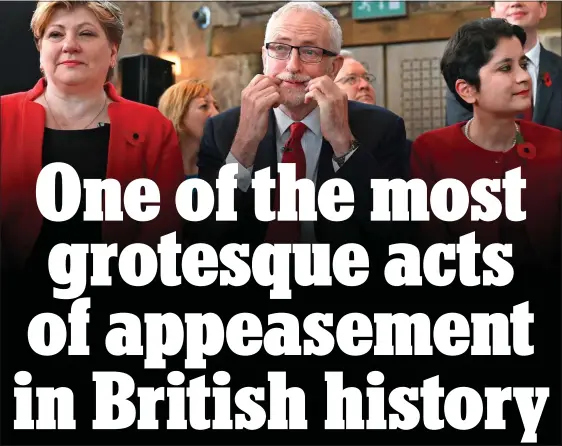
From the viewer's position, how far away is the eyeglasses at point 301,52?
6.04 ft

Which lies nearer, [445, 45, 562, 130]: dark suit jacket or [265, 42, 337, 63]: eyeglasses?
[265, 42, 337, 63]: eyeglasses

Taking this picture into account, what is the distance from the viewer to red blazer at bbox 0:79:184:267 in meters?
1.74

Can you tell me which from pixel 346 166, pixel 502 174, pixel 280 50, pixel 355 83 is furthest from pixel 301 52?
pixel 355 83

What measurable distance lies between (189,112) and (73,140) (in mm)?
872

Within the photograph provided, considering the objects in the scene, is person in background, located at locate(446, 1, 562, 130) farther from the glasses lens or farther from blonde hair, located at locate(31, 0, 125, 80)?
blonde hair, located at locate(31, 0, 125, 80)

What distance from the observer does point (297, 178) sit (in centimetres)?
187

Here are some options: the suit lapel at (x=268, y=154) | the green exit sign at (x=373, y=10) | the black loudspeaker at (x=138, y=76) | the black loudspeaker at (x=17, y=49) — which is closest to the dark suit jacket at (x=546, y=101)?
the suit lapel at (x=268, y=154)

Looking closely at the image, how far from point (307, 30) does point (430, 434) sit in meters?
0.96

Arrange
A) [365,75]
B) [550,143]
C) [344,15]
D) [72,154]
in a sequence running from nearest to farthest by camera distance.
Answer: [72,154] < [550,143] < [365,75] < [344,15]

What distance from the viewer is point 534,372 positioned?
1775mm

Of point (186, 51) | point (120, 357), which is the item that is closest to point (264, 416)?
point (120, 357)

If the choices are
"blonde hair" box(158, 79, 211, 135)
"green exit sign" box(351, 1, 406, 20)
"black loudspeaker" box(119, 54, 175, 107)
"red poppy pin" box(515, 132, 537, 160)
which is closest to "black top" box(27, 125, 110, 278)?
"blonde hair" box(158, 79, 211, 135)

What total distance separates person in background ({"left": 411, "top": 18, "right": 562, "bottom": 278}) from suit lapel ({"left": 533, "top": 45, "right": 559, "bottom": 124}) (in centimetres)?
22

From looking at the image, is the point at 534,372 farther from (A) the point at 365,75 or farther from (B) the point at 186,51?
(B) the point at 186,51
